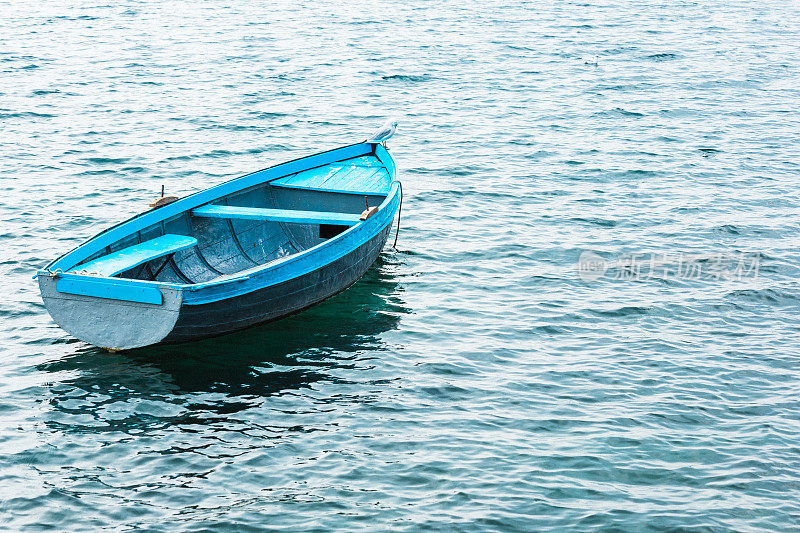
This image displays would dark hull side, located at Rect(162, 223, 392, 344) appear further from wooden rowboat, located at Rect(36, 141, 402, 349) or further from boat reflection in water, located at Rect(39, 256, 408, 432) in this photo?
boat reflection in water, located at Rect(39, 256, 408, 432)

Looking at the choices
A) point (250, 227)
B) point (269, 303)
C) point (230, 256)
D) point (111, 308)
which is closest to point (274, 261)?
point (269, 303)

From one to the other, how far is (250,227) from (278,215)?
112 centimetres

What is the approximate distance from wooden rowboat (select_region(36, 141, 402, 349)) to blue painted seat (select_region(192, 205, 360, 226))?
17mm

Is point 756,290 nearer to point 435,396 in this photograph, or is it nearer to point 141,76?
point 435,396

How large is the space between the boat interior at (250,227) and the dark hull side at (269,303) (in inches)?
32.7

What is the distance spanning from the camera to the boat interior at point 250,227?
531 inches

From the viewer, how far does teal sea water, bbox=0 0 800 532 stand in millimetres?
10453

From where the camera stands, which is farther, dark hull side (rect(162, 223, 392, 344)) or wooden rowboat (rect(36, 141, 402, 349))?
dark hull side (rect(162, 223, 392, 344))

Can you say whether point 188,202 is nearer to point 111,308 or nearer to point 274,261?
point 274,261

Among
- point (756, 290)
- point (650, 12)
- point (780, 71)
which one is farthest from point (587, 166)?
point (650, 12)

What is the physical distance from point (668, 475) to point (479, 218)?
8.41 meters

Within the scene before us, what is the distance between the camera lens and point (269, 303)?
1324cm

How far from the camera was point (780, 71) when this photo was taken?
29.4 metres

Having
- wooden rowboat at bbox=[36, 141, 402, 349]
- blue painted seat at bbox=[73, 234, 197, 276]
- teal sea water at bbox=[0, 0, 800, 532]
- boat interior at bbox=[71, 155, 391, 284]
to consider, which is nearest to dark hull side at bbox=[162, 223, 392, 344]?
wooden rowboat at bbox=[36, 141, 402, 349]
